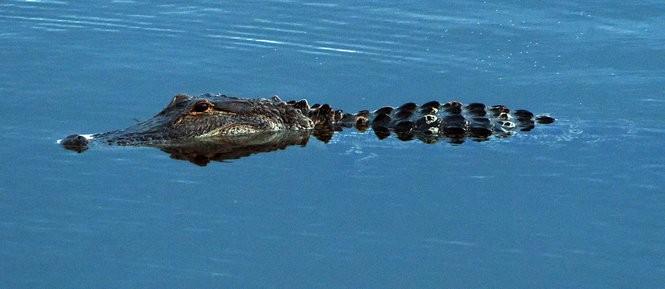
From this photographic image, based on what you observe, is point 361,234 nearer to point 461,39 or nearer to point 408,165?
point 408,165

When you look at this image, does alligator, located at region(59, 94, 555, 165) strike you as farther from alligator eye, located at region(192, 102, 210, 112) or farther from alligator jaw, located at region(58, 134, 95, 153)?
alligator jaw, located at region(58, 134, 95, 153)

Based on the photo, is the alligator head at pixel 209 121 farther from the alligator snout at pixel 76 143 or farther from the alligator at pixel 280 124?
the alligator snout at pixel 76 143

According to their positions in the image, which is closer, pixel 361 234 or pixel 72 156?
pixel 361 234

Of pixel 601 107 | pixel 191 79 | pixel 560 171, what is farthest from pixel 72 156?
pixel 601 107

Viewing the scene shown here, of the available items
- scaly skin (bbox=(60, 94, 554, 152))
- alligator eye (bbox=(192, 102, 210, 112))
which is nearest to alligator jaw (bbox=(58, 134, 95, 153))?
scaly skin (bbox=(60, 94, 554, 152))

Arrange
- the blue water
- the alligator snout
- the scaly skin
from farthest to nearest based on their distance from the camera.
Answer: the scaly skin < the alligator snout < the blue water

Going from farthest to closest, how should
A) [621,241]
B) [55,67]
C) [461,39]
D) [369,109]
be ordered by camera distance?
1. [461,39]
2. [55,67]
3. [369,109]
4. [621,241]
